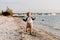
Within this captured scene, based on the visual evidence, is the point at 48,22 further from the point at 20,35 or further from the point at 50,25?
the point at 20,35

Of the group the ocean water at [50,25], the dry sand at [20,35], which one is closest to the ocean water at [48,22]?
the ocean water at [50,25]

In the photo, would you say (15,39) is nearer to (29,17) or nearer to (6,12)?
(29,17)

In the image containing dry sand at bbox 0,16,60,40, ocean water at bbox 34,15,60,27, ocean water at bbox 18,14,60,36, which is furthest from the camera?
ocean water at bbox 34,15,60,27

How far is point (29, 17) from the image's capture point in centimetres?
1537

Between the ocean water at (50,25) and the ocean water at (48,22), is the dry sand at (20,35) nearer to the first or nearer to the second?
the ocean water at (50,25)

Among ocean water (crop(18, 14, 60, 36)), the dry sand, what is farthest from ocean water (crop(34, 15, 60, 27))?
the dry sand

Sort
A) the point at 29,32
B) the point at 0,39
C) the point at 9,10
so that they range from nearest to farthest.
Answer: the point at 0,39 → the point at 29,32 → the point at 9,10

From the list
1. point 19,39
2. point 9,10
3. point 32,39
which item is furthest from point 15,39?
point 9,10

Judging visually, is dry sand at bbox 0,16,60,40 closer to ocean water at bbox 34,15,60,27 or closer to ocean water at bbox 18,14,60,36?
ocean water at bbox 18,14,60,36

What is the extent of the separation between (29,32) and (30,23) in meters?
1.45

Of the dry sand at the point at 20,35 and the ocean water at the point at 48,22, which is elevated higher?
the dry sand at the point at 20,35

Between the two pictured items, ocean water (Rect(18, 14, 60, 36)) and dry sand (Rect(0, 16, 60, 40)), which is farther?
ocean water (Rect(18, 14, 60, 36))

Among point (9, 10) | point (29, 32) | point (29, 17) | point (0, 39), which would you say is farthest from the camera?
point (9, 10)

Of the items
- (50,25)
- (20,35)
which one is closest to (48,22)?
(50,25)
